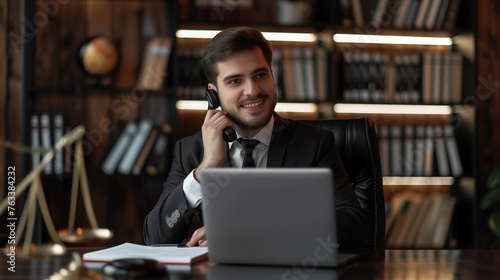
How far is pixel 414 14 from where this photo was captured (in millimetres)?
3295

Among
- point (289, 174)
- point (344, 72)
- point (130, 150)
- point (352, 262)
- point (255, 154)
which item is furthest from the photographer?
point (344, 72)

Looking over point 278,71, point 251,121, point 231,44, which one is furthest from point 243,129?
point 278,71

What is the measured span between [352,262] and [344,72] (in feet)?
6.82

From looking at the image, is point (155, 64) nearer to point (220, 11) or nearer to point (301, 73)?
point (220, 11)

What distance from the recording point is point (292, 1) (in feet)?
11.0

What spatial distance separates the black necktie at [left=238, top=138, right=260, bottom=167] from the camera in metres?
1.86

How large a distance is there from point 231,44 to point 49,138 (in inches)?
54.7

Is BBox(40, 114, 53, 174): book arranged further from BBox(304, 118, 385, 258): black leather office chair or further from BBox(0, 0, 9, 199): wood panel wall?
BBox(304, 118, 385, 258): black leather office chair

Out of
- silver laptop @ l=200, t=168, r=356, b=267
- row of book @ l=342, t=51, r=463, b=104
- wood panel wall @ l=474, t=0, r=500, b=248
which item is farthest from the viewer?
wood panel wall @ l=474, t=0, r=500, b=248

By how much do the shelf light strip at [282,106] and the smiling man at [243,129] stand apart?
1145mm

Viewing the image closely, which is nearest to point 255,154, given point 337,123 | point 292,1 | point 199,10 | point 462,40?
point 337,123

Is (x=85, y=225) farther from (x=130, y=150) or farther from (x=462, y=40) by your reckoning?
(x=462, y=40)

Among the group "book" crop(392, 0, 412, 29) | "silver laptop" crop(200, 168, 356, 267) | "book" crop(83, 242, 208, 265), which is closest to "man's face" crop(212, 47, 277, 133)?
"book" crop(83, 242, 208, 265)

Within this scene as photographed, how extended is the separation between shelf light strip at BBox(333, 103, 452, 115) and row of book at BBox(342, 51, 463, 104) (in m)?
0.07
